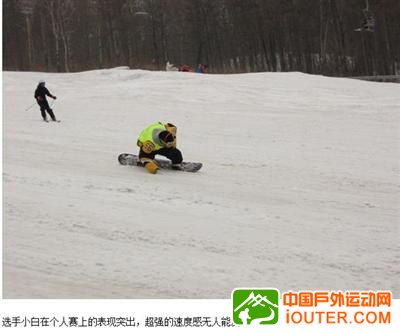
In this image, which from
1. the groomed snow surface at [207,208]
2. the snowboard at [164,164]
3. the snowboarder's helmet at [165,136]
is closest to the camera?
the groomed snow surface at [207,208]

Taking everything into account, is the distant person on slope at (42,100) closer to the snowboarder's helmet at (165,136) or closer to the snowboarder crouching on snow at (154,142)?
the snowboarder crouching on snow at (154,142)

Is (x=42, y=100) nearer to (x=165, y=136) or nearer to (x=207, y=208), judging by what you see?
(x=165, y=136)

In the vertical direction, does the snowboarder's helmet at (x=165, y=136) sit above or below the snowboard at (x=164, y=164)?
above

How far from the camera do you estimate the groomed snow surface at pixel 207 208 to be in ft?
19.5

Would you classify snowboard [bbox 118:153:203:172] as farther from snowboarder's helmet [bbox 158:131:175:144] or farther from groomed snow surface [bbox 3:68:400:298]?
snowboarder's helmet [bbox 158:131:175:144]

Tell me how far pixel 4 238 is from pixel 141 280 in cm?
213

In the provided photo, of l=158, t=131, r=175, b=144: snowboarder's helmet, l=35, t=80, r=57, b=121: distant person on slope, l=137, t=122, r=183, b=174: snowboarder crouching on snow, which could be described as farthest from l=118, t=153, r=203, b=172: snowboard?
l=35, t=80, r=57, b=121: distant person on slope

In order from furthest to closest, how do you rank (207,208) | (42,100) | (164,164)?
1. (42,100)
2. (164,164)
3. (207,208)

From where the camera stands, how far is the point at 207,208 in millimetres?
8234

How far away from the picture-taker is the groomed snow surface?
19.5 ft

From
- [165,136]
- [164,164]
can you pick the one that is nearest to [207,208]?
[165,136]

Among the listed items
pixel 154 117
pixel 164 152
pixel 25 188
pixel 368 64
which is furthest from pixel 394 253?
pixel 368 64

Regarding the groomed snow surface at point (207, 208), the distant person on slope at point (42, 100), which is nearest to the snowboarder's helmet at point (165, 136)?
the groomed snow surface at point (207, 208)

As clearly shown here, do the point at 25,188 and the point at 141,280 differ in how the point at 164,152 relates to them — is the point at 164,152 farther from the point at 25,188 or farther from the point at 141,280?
the point at 141,280
